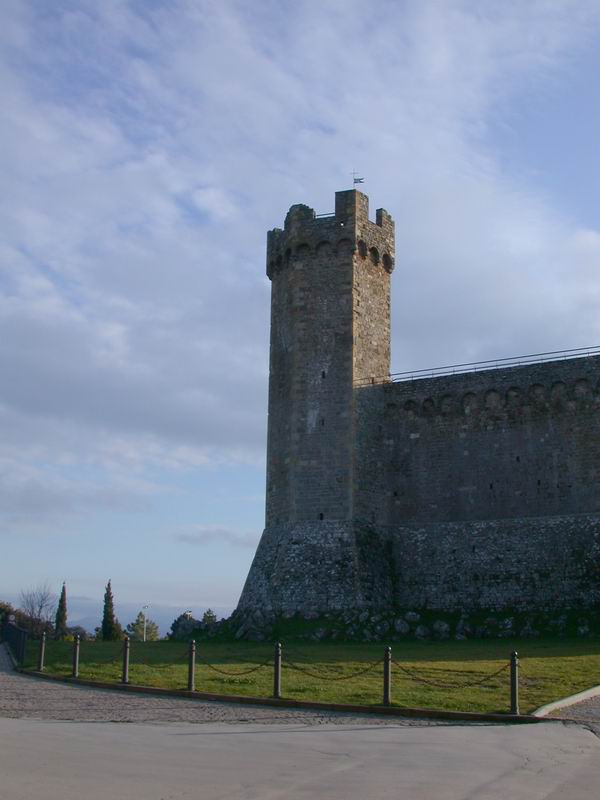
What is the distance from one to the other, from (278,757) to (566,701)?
646 cm

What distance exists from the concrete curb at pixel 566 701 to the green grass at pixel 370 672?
0.23m

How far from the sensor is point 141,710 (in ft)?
48.5

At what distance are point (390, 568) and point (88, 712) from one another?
19298 mm

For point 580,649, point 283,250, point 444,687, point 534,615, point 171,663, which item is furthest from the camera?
point 283,250

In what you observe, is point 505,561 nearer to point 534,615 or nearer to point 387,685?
point 534,615

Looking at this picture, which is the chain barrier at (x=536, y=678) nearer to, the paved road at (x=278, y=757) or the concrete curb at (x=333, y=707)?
the concrete curb at (x=333, y=707)

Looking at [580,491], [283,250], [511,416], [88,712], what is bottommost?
[88,712]

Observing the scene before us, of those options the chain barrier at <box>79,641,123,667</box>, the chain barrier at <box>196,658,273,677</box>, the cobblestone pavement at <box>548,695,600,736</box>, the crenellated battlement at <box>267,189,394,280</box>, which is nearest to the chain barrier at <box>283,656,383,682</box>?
the chain barrier at <box>196,658,273,677</box>

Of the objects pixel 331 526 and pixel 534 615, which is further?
pixel 331 526

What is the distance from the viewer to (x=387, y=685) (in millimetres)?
15008

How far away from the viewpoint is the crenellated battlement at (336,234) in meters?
34.3

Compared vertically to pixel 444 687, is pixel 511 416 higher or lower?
higher

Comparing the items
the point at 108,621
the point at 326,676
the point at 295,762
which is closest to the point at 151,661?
the point at 326,676

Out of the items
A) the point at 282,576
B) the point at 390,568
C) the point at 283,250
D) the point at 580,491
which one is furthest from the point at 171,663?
the point at 283,250
